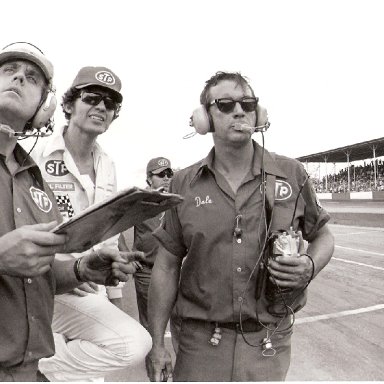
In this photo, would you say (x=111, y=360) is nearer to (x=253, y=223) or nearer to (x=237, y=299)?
(x=237, y=299)

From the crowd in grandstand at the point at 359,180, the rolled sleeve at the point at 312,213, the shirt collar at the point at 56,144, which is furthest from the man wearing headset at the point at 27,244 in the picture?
the crowd in grandstand at the point at 359,180

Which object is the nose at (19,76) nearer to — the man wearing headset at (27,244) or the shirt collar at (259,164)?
the man wearing headset at (27,244)

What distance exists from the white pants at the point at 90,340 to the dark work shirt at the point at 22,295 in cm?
51

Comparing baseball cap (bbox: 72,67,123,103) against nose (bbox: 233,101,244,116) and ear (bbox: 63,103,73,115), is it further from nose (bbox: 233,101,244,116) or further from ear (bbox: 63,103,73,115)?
nose (bbox: 233,101,244,116)

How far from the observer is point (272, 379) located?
7.91 ft

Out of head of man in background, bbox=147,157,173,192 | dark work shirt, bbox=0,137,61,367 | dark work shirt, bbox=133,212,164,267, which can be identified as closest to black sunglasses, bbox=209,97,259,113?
dark work shirt, bbox=0,137,61,367

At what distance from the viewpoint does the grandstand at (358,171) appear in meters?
33.8

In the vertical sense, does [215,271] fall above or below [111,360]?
above

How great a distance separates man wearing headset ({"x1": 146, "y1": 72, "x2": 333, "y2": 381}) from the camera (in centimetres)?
240

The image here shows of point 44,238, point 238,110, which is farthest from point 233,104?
point 44,238

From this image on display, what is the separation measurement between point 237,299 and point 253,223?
41 cm

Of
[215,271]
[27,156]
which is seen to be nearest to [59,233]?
[27,156]

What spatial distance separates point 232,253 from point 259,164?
0.54 meters

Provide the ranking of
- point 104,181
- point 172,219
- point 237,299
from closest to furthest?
1. point 237,299
2. point 172,219
3. point 104,181
